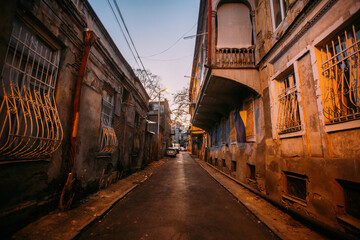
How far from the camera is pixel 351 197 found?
311cm

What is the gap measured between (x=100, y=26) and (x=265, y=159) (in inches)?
313

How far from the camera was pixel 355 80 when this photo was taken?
3121 mm

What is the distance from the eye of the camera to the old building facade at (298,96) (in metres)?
3.19

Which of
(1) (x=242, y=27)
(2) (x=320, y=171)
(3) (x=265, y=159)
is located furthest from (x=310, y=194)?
(1) (x=242, y=27)

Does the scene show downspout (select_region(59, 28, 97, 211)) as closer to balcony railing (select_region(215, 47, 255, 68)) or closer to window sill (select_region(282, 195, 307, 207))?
balcony railing (select_region(215, 47, 255, 68))

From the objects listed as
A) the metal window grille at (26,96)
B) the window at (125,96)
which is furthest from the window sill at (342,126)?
the window at (125,96)

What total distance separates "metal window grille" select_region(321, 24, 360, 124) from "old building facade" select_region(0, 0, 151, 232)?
6091mm

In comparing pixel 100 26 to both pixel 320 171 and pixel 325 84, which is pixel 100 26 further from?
pixel 320 171

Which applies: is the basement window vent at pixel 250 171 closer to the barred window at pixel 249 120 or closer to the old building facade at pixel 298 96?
the old building facade at pixel 298 96

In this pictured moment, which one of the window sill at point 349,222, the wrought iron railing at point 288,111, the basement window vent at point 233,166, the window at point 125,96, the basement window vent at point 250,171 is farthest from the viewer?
the basement window vent at point 233,166

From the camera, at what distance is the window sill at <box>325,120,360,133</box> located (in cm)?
295

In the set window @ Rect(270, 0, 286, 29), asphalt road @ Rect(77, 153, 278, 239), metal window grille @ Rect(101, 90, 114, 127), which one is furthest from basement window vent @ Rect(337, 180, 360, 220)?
metal window grille @ Rect(101, 90, 114, 127)

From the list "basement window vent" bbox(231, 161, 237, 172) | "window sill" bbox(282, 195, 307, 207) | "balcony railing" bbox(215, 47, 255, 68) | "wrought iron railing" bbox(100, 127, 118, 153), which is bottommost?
"window sill" bbox(282, 195, 307, 207)

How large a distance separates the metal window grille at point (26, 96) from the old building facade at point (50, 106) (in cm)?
2
